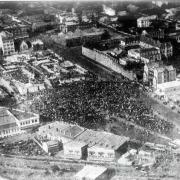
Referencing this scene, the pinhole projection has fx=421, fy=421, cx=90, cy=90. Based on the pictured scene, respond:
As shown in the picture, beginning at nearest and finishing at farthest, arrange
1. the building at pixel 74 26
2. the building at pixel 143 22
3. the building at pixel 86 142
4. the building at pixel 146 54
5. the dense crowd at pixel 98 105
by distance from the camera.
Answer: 1. the building at pixel 86 142
2. the dense crowd at pixel 98 105
3. the building at pixel 146 54
4. the building at pixel 74 26
5. the building at pixel 143 22

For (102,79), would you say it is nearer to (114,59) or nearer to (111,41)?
(114,59)

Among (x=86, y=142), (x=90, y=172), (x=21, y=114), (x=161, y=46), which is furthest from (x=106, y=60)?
(x=90, y=172)

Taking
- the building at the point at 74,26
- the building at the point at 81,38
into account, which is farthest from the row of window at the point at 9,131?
the building at the point at 74,26

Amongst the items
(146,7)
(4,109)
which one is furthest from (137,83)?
(146,7)

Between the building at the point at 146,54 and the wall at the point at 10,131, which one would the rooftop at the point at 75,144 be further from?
the building at the point at 146,54

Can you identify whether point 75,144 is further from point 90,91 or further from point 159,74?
point 159,74
